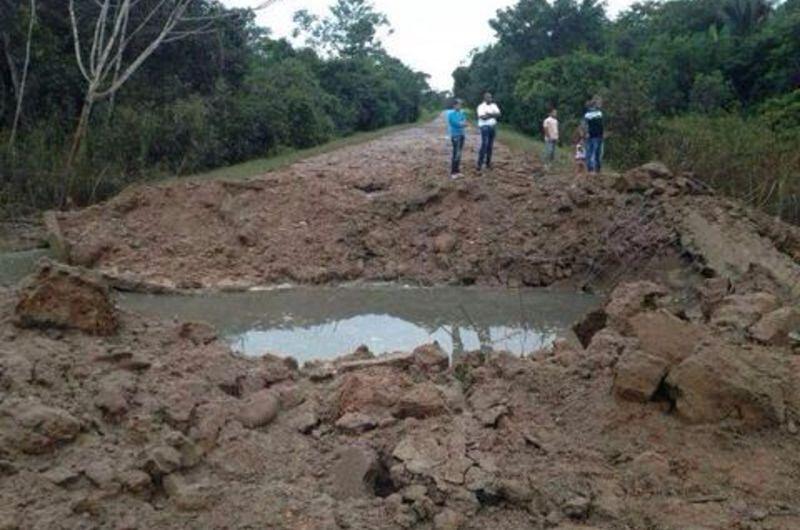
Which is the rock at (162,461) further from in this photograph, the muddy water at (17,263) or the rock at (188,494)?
the muddy water at (17,263)

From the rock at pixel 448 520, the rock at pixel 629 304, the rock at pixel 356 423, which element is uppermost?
the rock at pixel 629 304

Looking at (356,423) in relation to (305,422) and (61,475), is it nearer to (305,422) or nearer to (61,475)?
(305,422)

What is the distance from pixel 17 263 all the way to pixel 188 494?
878cm

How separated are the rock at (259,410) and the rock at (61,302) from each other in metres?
1.49

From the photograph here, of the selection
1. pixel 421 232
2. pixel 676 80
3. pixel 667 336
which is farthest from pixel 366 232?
pixel 676 80

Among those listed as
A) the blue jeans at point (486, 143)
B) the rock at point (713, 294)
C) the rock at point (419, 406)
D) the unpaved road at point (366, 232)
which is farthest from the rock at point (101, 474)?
the blue jeans at point (486, 143)

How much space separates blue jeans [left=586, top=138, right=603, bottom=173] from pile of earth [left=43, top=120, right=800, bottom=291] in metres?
0.81

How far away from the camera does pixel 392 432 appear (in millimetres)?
4980

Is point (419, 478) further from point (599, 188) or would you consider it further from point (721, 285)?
point (599, 188)

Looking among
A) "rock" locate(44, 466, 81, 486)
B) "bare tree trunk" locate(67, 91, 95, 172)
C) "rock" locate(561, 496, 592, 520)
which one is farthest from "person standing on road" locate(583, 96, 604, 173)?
"rock" locate(44, 466, 81, 486)

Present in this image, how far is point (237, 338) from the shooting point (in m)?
8.70

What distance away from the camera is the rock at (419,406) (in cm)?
519

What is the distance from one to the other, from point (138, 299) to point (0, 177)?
6.33 m

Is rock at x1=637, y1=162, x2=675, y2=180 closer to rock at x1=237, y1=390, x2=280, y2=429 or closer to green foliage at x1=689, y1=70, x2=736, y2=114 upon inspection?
rock at x1=237, y1=390, x2=280, y2=429
